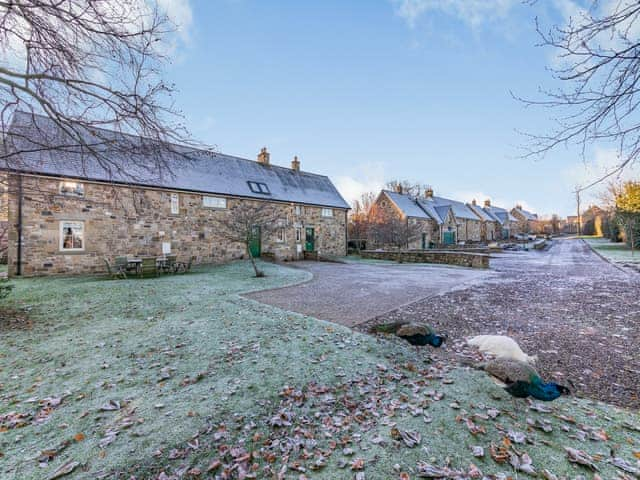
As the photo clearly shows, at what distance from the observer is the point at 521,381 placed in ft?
11.5

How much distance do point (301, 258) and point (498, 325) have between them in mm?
16167

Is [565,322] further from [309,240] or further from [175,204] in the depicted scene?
[309,240]

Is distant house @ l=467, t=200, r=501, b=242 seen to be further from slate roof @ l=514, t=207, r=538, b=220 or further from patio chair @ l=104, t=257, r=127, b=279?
patio chair @ l=104, t=257, r=127, b=279

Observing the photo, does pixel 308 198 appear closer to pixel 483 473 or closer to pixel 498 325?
pixel 498 325

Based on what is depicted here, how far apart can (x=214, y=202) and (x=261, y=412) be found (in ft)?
50.5

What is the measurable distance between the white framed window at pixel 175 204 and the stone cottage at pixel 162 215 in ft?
0.16

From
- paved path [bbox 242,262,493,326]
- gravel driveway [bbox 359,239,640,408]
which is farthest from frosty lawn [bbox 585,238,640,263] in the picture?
paved path [bbox 242,262,493,326]

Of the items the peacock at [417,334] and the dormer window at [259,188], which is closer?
the peacock at [417,334]

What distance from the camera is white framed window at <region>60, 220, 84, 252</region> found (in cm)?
1252

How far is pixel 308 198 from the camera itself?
22.4 m

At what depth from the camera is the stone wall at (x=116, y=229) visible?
465 inches

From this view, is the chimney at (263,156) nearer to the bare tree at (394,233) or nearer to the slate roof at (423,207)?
the bare tree at (394,233)

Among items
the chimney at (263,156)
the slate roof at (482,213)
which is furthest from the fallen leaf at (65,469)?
the slate roof at (482,213)

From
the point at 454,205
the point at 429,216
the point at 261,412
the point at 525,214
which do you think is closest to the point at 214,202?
the point at 261,412
